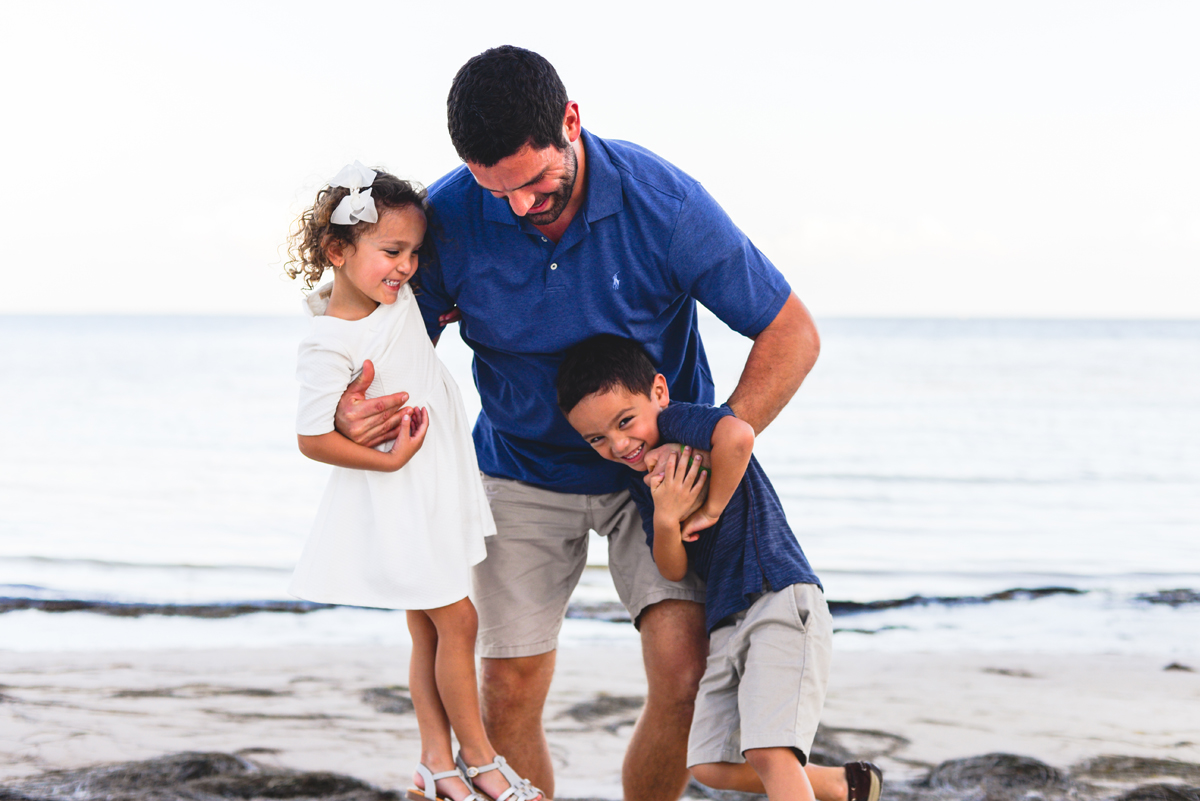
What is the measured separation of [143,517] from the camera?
8.43 metres

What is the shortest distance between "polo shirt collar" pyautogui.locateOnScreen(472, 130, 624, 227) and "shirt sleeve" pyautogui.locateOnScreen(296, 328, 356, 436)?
1.69 feet

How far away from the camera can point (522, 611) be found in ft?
8.52

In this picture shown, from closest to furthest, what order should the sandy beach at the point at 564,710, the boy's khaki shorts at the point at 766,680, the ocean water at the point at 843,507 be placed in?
1. the boy's khaki shorts at the point at 766,680
2. the sandy beach at the point at 564,710
3. the ocean water at the point at 843,507

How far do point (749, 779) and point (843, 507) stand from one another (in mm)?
7470

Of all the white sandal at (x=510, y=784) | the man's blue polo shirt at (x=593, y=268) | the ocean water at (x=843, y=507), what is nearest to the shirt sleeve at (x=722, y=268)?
the man's blue polo shirt at (x=593, y=268)

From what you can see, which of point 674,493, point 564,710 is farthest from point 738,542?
point 564,710

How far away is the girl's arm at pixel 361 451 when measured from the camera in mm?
2188

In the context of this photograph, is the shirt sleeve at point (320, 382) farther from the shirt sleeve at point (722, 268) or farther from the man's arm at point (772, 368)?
the man's arm at point (772, 368)

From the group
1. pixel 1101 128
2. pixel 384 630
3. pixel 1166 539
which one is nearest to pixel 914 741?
pixel 384 630

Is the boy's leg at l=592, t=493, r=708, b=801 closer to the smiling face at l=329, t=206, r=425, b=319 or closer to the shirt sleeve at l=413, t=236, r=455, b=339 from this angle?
the shirt sleeve at l=413, t=236, r=455, b=339

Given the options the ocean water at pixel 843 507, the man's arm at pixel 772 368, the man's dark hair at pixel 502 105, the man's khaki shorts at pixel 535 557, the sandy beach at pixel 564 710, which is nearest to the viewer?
the man's dark hair at pixel 502 105

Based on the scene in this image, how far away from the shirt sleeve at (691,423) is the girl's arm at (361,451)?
607 millimetres

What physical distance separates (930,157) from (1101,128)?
6.02 metres

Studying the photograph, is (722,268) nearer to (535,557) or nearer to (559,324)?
(559,324)
